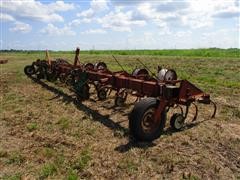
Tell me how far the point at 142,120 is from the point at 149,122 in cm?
24

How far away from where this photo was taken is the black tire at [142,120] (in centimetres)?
605

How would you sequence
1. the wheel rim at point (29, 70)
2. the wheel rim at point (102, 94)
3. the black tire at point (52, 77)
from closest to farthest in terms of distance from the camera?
1. the wheel rim at point (102, 94)
2. the black tire at point (52, 77)
3. the wheel rim at point (29, 70)

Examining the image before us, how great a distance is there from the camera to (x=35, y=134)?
704cm

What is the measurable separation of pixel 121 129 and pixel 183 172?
2.38m

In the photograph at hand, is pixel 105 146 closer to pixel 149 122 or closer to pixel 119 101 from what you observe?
pixel 149 122

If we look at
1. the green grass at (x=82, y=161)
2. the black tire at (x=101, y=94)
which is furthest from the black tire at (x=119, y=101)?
the green grass at (x=82, y=161)

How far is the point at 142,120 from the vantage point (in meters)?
6.19

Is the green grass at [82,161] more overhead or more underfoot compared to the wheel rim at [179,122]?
more underfoot

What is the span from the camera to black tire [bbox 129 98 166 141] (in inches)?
238

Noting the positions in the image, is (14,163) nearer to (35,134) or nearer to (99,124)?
(35,134)

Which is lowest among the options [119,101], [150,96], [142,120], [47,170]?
[47,170]

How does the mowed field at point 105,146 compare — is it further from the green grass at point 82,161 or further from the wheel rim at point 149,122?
the wheel rim at point 149,122

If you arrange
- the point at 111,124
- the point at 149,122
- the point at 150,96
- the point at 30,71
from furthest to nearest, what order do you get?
the point at 30,71 < the point at 111,124 < the point at 150,96 < the point at 149,122

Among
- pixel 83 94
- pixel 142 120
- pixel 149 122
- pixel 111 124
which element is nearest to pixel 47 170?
pixel 142 120
